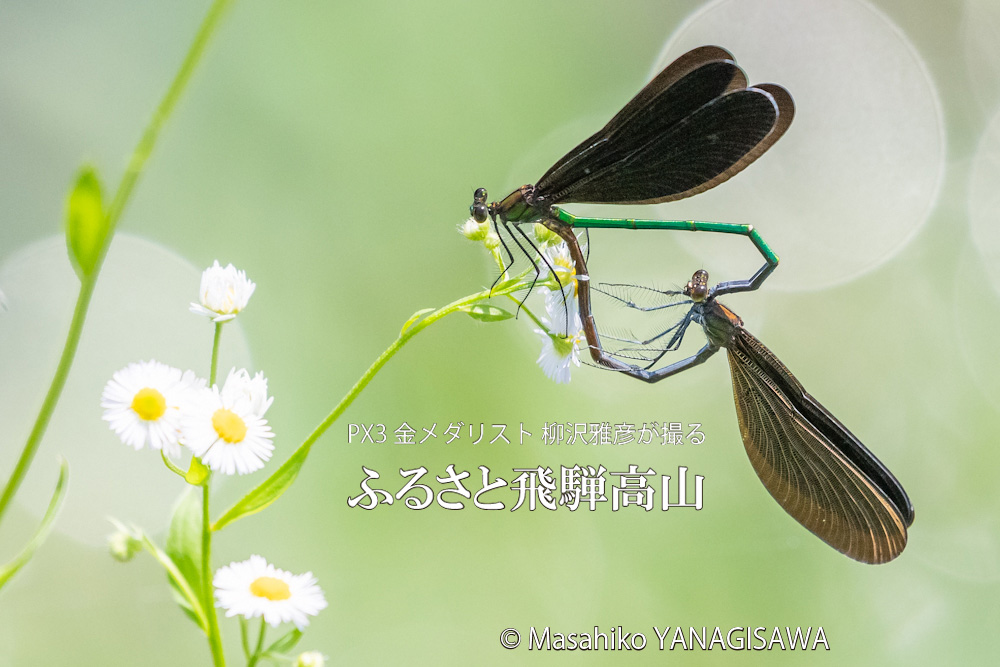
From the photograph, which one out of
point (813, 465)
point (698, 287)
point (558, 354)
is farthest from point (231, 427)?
point (813, 465)

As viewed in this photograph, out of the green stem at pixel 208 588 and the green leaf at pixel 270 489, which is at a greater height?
the green leaf at pixel 270 489

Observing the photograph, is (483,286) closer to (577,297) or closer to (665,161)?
(577,297)

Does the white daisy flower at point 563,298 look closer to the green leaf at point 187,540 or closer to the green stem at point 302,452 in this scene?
the green stem at point 302,452

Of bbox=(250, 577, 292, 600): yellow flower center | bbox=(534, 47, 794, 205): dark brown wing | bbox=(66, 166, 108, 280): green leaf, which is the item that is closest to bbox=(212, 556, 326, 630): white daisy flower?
bbox=(250, 577, 292, 600): yellow flower center

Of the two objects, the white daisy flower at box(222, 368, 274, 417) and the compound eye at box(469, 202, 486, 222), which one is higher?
the compound eye at box(469, 202, 486, 222)

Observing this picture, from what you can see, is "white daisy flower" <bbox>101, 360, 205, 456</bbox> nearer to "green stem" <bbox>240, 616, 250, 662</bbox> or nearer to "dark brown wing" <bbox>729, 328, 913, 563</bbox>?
"green stem" <bbox>240, 616, 250, 662</bbox>

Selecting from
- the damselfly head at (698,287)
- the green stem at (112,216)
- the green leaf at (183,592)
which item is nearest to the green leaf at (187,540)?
the green leaf at (183,592)

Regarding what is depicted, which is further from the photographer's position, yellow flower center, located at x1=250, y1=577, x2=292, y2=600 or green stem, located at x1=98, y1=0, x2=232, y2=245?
yellow flower center, located at x1=250, y1=577, x2=292, y2=600

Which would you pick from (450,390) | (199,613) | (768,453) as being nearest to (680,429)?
(768,453)

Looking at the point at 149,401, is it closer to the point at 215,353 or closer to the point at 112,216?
the point at 215,353
